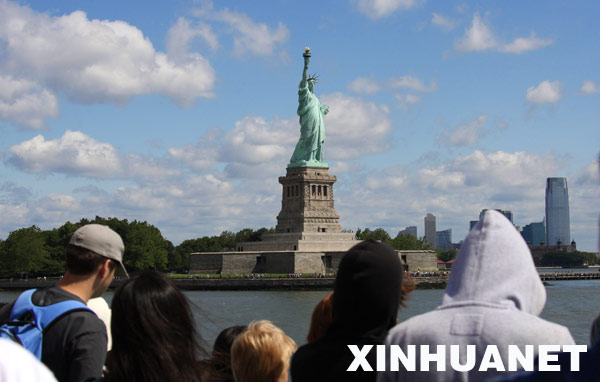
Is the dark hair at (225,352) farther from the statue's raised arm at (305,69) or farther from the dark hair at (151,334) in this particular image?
the statue's raised arm at (305,69)

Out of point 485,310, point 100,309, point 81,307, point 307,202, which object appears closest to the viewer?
point 485,310

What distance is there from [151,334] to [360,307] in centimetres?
108

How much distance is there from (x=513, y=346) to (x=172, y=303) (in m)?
1.77

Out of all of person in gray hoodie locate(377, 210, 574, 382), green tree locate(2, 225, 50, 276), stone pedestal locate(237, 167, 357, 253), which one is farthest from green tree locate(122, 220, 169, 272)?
person in gray hoodie locate(377, 210, 574, 382)

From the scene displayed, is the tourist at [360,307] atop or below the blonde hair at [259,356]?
atop

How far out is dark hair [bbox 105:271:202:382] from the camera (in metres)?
3.87

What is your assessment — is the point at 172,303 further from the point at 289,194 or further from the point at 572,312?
the point at 289,194

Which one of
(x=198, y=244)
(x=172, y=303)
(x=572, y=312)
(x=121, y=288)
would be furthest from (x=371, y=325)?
(x=198, y=244)

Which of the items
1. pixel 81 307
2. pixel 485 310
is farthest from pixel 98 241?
pixel 485 310

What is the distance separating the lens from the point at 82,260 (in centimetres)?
464

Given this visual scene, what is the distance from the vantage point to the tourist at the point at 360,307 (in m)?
3.76

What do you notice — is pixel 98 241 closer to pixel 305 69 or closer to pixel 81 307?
pixel 81 307

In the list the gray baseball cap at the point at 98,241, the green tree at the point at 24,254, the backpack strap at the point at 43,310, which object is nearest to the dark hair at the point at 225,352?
the gray baseball cap at the point at 98,241

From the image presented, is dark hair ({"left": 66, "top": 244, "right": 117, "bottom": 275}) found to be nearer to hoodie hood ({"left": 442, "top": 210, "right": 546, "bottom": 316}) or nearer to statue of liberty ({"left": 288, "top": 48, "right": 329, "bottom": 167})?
hoodie hood ({"left": 442, "top": 210, "right": 546, "bottom": 316})
